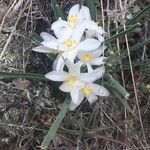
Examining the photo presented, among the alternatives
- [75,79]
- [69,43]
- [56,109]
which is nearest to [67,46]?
[69,43]

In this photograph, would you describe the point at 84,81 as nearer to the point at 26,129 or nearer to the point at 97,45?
the point at 97,45

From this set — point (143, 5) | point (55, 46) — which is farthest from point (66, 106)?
point (143, 5)

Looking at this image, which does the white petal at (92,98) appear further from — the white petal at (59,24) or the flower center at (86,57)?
the white petal at (59,24)

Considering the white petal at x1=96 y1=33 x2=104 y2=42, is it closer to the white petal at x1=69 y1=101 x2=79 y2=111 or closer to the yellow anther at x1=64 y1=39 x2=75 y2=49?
the yellow anther at x1=64 y1=39 x2=75 y2=49

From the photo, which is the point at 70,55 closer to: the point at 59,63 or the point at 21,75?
the point at 59,63

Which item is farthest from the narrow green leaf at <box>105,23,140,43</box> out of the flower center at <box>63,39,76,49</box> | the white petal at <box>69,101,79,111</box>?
the white petal at <box>69,101,79,111</box>

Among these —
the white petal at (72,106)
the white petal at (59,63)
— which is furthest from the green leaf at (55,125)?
the white petal at (59,63)
